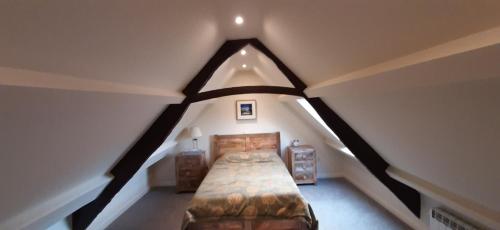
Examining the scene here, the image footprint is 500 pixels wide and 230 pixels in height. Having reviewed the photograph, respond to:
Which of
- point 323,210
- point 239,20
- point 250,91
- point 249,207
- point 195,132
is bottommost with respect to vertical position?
point 323,210

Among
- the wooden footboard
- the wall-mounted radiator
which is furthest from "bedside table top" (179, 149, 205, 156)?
the wall-mounted radiator

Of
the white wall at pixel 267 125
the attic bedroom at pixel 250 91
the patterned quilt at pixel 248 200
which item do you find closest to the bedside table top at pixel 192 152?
the white wall at pixel 267 125

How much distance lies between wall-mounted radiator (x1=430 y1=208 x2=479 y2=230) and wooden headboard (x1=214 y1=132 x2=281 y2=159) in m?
3.01

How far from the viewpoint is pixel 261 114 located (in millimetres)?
5207

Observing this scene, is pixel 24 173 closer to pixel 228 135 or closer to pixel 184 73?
pixel 184 73

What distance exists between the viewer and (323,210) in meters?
3.64

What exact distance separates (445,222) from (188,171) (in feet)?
12.7

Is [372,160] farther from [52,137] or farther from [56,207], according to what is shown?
[56,207]

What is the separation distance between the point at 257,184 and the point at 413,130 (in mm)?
2137

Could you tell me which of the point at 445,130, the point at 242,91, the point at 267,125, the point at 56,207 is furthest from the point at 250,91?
the point at 267,125

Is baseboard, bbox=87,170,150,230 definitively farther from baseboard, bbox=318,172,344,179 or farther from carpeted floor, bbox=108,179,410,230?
baseboard, bbox=318,172,344,179

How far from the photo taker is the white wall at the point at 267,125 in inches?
204

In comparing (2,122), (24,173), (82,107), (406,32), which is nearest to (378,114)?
(406,32)

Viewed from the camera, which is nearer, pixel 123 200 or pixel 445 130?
pixel 445 130
